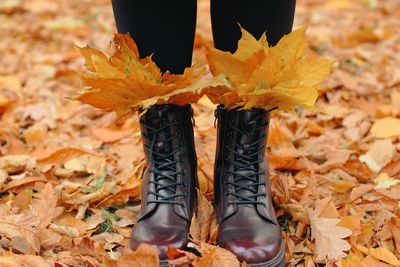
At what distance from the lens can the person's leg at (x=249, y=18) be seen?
1189 mm

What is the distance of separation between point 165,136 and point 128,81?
17cm

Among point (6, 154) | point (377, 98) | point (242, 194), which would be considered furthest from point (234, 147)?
point (377, 98)

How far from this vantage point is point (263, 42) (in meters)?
1.15

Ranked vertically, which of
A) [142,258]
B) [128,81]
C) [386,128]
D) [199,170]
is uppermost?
[128,81]

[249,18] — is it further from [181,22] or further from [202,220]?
[202,220]

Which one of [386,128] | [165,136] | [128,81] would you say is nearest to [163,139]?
[165,136]

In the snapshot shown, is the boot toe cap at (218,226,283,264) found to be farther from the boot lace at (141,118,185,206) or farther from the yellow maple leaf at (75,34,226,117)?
the yellow maple leaf at (75,34,226,117)

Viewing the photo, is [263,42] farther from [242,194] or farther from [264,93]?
[242,194]

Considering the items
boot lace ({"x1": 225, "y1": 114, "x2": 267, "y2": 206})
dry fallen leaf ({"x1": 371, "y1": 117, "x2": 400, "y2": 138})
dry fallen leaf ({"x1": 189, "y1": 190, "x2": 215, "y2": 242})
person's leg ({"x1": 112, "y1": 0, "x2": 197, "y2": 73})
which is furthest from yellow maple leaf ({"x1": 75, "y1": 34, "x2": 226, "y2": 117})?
dry fallen leaf ({"x1": 371, "y1": 117, "x2": 400, "y2": 138})

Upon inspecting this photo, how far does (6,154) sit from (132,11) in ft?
2.44

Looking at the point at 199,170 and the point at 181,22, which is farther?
the point at 199,170

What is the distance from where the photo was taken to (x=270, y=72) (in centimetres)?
113

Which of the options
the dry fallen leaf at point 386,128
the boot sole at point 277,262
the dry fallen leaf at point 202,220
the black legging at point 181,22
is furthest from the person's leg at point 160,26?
the dry fallen leaf at point 386,128

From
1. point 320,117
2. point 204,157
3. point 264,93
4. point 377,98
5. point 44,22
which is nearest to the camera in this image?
point 264,93
